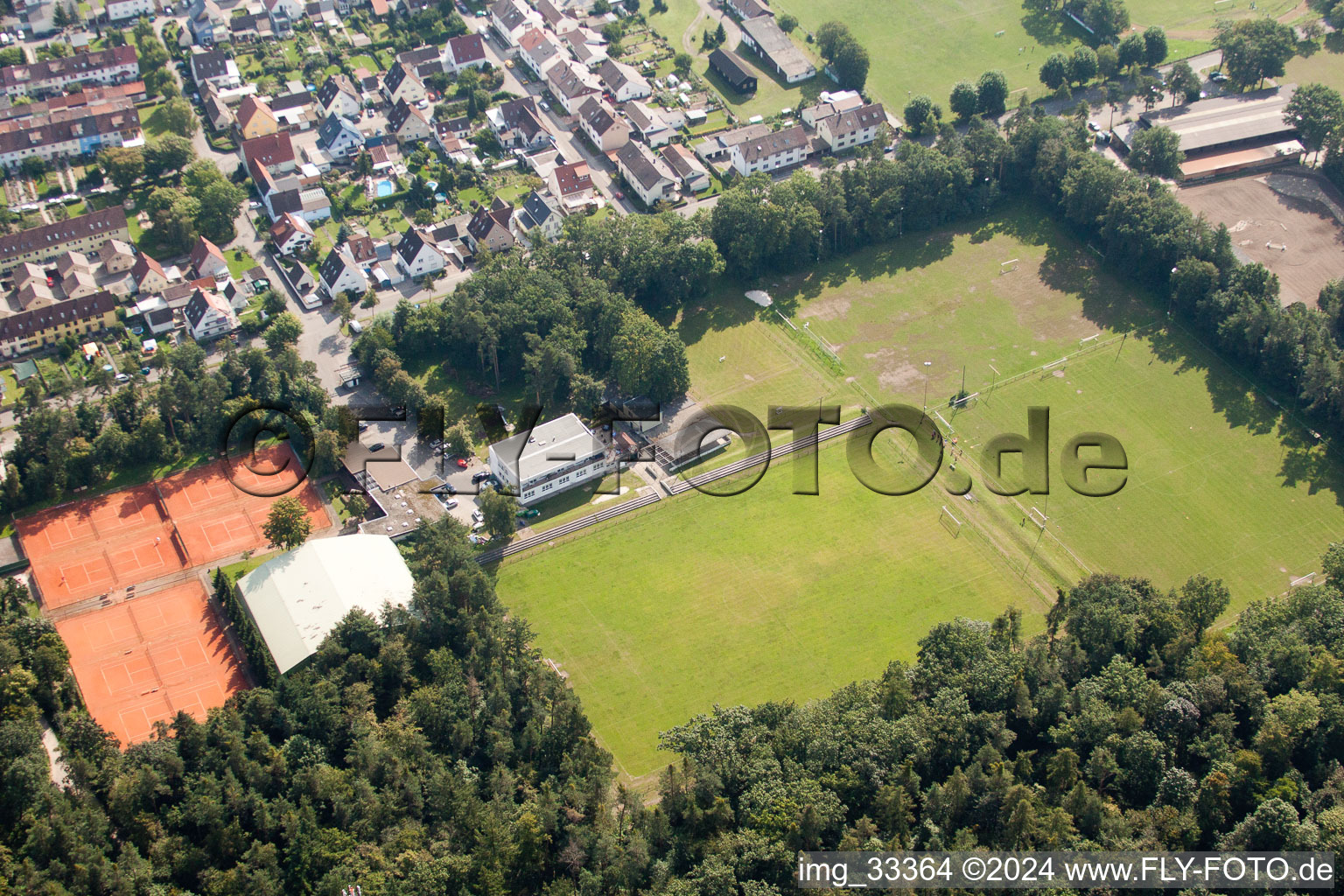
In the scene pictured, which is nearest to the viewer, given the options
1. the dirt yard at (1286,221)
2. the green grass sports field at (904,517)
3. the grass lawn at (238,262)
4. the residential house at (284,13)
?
the green grass sports field at (904,517)

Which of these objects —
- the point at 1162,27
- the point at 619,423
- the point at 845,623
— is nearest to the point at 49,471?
the point at 619,423

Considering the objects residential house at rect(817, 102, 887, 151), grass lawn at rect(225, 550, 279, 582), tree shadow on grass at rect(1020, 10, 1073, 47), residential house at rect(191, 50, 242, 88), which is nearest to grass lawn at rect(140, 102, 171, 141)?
residential house at rect(191, 50, 242, 88)

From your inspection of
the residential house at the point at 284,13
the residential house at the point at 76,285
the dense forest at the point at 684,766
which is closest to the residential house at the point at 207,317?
the residential house at the point at 76,285

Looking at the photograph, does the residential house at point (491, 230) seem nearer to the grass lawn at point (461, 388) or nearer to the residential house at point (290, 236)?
the grass lawn at point (461, 388)

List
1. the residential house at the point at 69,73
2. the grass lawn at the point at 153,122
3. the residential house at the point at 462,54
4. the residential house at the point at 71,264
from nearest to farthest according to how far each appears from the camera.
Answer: the residential house at the point at 71,264 < the grass lawn at the point at 153,122 < the residential house at the point at 69,73 < the residential house at the point at 462,54

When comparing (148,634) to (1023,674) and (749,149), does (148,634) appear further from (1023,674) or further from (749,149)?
(749,149)

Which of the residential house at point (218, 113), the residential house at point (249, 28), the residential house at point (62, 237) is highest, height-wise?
the residential house at point (249, 28)
